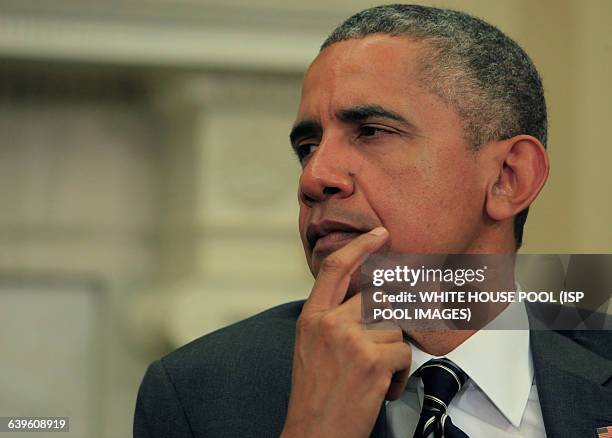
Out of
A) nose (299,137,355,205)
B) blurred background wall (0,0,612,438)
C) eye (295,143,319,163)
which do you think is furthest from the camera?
→ blurred background wall (0,0,612,438)

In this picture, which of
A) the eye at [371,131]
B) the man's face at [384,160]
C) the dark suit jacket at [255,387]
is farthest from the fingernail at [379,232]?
the dark suit jacket at [255,387]

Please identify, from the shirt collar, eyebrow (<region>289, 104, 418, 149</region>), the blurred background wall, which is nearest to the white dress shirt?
the shirt collar

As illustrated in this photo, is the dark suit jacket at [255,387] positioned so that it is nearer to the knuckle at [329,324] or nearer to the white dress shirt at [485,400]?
the white dress shirt at [485,400]

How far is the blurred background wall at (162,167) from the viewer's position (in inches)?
99.9

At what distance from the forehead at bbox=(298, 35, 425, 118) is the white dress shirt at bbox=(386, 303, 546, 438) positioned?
0.37 m

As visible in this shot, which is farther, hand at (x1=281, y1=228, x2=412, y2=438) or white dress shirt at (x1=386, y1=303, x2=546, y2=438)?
white dress shirt at (x1=386, y1=303, x2=546, y2=438)

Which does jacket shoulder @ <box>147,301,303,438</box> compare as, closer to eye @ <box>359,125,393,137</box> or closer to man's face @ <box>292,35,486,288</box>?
man's face @ <box>292,35,486,288</box>

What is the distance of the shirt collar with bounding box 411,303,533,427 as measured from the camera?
139cm

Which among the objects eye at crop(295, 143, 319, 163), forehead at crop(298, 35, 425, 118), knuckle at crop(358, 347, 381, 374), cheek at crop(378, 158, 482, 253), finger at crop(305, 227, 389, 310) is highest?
forehead at crop(298, 35, 425, 118)

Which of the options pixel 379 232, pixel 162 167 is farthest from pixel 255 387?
pixel 162 167

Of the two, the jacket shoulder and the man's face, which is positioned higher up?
the man's face

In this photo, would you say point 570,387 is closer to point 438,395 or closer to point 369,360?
point 438,395

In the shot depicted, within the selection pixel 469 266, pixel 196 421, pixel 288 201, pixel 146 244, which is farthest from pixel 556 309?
pixel 146 244

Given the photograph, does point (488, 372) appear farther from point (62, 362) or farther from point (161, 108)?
point (161, 108)
